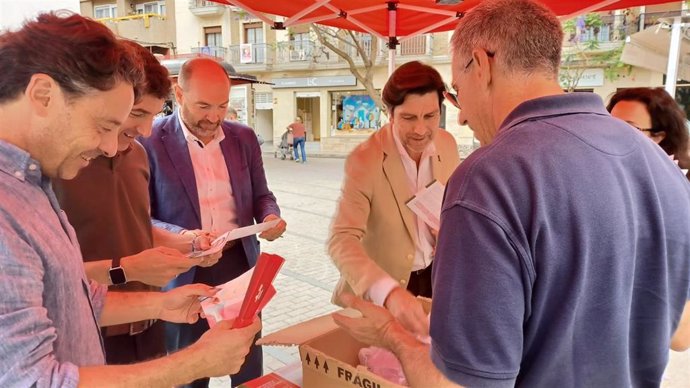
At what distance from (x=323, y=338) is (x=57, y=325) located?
2.38 ft

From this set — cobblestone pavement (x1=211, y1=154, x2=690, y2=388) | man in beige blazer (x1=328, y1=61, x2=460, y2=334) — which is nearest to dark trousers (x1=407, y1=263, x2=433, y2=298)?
man in beige blazer (x1=328, y1=61, x2=460, y2=334)

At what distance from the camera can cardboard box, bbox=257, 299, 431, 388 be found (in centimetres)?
113

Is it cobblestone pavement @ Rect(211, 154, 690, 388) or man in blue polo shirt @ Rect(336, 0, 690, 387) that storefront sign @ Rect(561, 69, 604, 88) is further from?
man in blue polo shirt @ Rect(336, 0, 690, 387)

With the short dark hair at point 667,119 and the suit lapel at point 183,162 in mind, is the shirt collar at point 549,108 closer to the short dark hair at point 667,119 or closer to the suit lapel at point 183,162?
the suit lapel at point 183,162

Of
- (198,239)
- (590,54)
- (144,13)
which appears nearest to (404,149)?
(198,239)

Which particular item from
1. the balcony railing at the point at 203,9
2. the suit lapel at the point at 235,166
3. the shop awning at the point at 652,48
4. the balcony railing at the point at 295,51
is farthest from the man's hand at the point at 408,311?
the balcony railing at the point at 203,9

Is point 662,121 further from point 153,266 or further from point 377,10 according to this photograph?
point 153,266

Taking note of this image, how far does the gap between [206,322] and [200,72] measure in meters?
1.23

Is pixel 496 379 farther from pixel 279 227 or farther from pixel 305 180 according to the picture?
pixel 305 180

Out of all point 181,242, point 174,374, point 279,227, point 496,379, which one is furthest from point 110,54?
point 279,227

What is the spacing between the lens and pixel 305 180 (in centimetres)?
1198

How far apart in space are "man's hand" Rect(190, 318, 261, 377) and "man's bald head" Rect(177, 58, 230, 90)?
153cm

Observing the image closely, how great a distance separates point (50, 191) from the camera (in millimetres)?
1009

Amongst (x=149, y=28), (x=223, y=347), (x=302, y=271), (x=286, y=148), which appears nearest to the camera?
(x=223, y=347)
